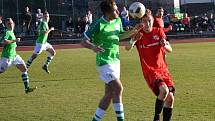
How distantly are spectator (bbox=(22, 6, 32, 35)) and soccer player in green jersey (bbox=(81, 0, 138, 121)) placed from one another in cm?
3099

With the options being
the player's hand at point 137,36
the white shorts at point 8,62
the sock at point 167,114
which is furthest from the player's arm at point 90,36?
the white shorts at point 8,62

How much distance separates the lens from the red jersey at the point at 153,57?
30.8ft

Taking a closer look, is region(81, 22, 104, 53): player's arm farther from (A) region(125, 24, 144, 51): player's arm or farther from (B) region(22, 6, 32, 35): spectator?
(B) region(22, 6, 32, 35): spectator

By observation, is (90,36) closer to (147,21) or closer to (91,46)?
(91,46)

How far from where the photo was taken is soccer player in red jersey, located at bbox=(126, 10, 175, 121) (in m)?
9.23

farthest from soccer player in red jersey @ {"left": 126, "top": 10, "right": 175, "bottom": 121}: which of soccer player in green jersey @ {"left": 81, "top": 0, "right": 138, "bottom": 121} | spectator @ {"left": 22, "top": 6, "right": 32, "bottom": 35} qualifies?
spectator @ {"left": 22, "top": 6, "right": 32, "bottom": 35}

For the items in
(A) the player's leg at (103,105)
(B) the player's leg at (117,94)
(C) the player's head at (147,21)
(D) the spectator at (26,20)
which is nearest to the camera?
(B) the player's leg at (117,94)

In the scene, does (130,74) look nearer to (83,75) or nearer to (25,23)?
(83,75)

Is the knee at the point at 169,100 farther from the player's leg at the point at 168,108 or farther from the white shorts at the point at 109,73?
the white shorts at the point at 109,73

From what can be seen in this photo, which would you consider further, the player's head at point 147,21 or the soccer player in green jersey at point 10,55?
the soccer player in green jersey at point 10,55

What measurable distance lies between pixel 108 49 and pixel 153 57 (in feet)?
3.58

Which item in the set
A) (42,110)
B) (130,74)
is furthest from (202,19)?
(42,110)

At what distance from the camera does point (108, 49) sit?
884cm

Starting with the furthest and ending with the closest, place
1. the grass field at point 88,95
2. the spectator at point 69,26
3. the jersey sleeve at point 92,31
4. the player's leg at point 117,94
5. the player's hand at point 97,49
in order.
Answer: the spectator at point 69,26
the grass field at point 88,95
the player's leg at point 117,94
the jersey sleeve at point 92,31
the player's hand at point 97,49
